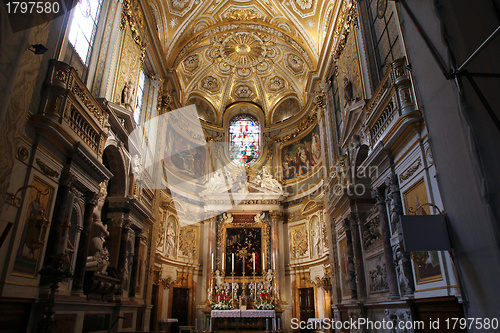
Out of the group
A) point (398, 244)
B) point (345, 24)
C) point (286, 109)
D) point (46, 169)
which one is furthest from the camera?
point (286, 109)

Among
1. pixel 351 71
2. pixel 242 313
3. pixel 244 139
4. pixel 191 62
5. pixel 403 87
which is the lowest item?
pixel 242 313

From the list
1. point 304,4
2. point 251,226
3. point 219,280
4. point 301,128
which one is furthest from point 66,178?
point 301,128

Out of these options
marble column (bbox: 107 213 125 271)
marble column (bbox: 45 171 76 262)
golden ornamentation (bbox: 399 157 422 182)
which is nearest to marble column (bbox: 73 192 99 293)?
marble column (bbox: 45 171 76 262)

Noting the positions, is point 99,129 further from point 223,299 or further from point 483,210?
point 223,299

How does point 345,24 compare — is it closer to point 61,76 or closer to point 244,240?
point 61,76

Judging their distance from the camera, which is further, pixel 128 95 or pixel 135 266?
pixel 135 266

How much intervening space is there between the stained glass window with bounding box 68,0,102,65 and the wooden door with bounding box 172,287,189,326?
1143cm

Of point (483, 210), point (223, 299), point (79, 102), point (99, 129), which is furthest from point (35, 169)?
point (223, 299)

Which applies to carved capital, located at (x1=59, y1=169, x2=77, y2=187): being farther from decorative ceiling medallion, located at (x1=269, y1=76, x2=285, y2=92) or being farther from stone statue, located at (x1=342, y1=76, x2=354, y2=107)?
decorative ceiling medallion, located at (x1=269, y1=76, x2=285, y2=92)

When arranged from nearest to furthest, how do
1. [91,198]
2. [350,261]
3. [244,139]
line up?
1. [91,198]
2. [350,261]
3. [244,139]

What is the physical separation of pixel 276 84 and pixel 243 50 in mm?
3022

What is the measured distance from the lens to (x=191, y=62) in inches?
753

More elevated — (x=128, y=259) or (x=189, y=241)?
(x=189, y=241)

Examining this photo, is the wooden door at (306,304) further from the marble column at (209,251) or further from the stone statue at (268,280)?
the marble column at (209,251)
